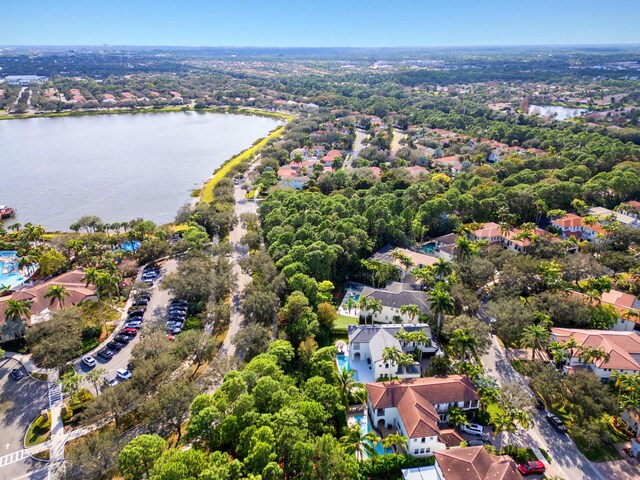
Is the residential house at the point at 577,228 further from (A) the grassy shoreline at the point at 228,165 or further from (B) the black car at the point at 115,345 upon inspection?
(B) the black car at the point at 115,345

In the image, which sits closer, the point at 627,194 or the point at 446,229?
the point at 446,229

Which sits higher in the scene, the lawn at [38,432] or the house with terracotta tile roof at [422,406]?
the house with terracotta tile roof at [422,406]

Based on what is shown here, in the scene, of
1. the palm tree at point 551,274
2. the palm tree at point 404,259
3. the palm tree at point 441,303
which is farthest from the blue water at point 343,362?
the palm tree at point 551,274

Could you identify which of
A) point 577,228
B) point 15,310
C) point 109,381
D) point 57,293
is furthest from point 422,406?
point 577,228

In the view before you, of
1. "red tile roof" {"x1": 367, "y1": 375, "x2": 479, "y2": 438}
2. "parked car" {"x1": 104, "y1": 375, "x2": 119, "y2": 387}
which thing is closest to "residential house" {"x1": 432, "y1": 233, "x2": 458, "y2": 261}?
"red tile roof" {"x1": 367, "y1": 375, "x2": 479, "y2": 438}

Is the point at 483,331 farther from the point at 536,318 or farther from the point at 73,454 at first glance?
the point at 73,454

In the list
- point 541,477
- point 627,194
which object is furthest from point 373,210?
point 627,194

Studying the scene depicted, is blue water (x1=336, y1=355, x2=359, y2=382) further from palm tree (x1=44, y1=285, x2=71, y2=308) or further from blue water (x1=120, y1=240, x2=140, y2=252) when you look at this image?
blue water (x1=120, y1=240, x2=140, y2=252)
